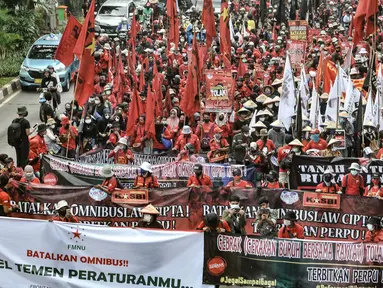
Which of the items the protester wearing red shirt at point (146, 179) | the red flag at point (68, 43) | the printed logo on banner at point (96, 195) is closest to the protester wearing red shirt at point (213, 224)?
the printed logo on banner at point (96, 195)

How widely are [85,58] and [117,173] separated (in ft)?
→ 9.97

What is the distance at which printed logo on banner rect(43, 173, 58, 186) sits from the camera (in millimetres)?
16047

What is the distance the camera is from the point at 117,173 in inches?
637

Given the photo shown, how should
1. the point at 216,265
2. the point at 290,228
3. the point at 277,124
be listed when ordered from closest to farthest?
1. the point at 216,265
2. the point at 290,228
3. the point at 277,124

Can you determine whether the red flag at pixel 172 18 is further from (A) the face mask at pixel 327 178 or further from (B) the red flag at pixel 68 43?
(A) the face mask at pixel 327 178

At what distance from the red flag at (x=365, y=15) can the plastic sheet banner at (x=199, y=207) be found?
5.83 m

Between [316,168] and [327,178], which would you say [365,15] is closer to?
[316,168]

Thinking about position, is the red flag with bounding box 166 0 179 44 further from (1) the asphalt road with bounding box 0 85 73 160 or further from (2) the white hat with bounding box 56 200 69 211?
(2) the white hat with bounding box 56 200 69 211

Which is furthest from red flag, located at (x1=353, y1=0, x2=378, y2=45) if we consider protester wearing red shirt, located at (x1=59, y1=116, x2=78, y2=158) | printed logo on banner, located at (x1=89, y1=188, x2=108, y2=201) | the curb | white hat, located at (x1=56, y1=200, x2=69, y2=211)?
the curb

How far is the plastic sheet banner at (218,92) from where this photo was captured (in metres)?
19.8

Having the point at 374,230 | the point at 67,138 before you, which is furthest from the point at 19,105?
the point at 374,230

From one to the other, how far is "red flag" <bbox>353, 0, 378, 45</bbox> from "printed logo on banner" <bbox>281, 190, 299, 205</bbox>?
5795 millimetres

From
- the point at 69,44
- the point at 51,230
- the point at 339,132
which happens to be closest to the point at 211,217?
the point at 51,230

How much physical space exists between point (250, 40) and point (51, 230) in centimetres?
2005
